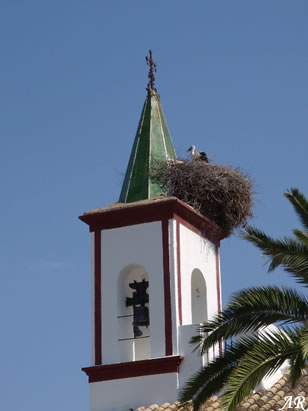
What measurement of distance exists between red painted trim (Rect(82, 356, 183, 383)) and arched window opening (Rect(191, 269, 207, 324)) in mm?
1954

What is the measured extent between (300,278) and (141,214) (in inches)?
299

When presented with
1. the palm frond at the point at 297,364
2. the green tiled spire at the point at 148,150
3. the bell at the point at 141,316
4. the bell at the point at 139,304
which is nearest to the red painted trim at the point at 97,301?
the bell at the point at 139,304

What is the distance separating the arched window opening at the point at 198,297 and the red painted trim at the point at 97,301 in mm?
1838

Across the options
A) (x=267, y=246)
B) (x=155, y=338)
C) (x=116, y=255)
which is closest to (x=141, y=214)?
(x=116, y=255)

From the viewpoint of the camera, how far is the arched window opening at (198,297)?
23.2 metres

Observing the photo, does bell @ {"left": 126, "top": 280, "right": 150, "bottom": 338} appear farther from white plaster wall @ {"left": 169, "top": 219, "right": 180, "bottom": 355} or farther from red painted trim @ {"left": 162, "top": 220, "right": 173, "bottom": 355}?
white plaster wall @ {"left": 169, "top": 219, "right": 180, "bottom": 355}

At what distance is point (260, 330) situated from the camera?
15.9 metres

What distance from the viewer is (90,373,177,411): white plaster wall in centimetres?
2133

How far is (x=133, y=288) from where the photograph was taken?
22.8 meters

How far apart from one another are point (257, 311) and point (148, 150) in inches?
354

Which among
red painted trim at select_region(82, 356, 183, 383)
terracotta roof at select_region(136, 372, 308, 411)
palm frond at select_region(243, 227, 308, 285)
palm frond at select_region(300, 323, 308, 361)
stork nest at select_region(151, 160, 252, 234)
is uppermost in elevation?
stork nest at select_region(151, 160, 252, 234)

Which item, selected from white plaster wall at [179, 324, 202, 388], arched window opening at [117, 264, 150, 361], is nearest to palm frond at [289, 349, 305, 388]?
white plaster wall at [179, 324, 202, 388]

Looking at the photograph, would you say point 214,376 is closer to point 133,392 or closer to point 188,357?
A: point 188,357

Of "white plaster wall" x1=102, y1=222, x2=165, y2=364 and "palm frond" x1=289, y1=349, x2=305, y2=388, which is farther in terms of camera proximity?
"white plaster wall" x1=102, y1=222, x2=165, y2=364
